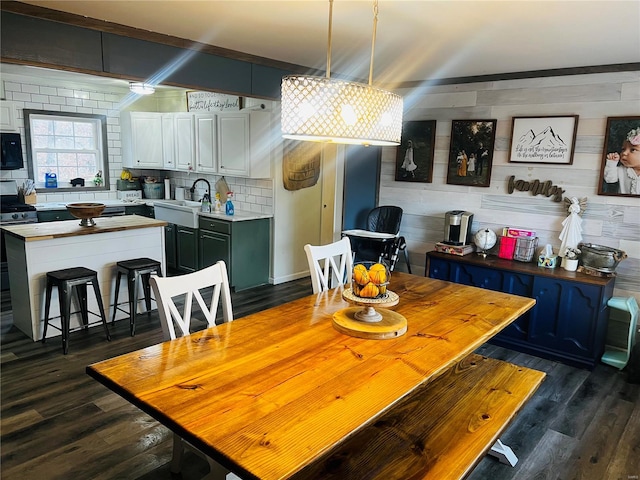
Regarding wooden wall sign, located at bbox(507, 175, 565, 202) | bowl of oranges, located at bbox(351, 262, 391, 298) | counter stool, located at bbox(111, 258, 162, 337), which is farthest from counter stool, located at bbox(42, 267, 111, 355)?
wooden wall sign, located at bbox(507, 175, 565, 202)

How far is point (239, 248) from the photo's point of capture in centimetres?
502

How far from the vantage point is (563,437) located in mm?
2613

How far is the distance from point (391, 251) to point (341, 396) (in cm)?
325

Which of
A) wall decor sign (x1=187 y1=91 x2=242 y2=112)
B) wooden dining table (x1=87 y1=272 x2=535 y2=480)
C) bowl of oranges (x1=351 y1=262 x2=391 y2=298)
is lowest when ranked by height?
wooden dining table (x1=87 y1=272 x2=535 y2=480)

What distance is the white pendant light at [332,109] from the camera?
1.68 metres

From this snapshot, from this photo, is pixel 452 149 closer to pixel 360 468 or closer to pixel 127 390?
pixel 360 468

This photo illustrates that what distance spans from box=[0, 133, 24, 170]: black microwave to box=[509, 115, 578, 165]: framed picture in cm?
530

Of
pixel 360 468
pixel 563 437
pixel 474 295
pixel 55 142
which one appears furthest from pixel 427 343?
pixel 55 142

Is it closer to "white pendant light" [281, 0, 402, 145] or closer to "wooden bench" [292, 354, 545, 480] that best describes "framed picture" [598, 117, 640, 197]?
"wooden bench" [292, 354, 545, 480]

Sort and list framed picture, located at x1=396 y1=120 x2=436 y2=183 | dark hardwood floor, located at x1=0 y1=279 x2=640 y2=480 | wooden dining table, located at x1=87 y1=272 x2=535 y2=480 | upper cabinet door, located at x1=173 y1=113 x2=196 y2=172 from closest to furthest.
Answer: wooden dining table, located at x1=87 y1=272 x2=535 y2=480 → dark hardwood floor, located at x1=0 y1=279 x2=640 y2=480 → framed picture, located at x1=396 y1=120 x2=436 y2=183 → upper cabinet door, located at x1=173 y1=113 x2=196 y2=172

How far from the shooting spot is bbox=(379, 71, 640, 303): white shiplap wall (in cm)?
364

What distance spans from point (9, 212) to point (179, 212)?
175 cm

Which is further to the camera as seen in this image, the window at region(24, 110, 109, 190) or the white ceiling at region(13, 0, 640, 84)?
the window at region(24, 110, 109, 190)

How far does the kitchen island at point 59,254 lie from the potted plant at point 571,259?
350cm
